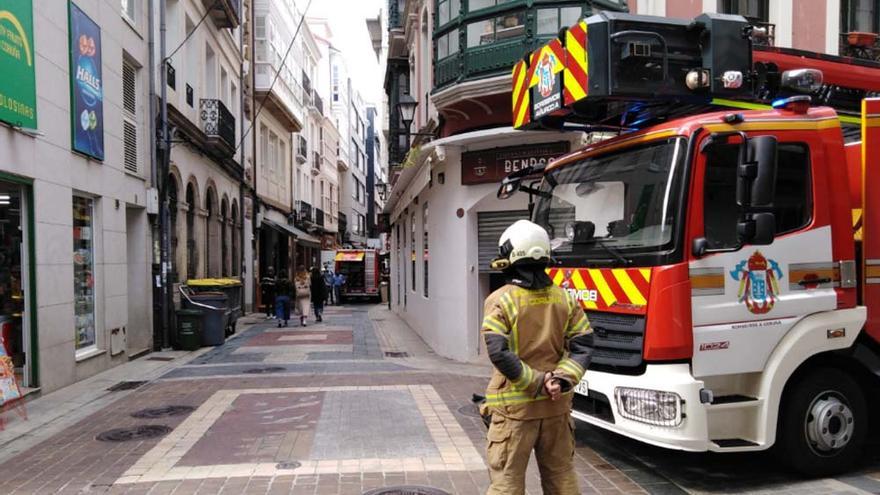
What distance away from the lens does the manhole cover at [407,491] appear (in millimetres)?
4691

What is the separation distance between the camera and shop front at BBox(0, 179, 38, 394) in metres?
8.16

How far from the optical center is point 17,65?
304 inches

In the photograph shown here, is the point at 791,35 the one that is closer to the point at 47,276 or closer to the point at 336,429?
the point at 336,429

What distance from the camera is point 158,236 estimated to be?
13.1m

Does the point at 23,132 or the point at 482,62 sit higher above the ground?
the point at 482,62

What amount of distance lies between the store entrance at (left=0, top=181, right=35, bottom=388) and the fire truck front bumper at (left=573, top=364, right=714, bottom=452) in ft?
23.8

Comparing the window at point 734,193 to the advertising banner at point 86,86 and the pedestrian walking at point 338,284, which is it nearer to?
the advertising banner at point 86,86

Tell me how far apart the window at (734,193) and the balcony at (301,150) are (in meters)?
30.4

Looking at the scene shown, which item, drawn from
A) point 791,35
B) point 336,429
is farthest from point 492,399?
point 791,35

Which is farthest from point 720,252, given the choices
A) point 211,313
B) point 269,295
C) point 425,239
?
point 269,295

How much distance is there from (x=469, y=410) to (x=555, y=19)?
6.16 meters

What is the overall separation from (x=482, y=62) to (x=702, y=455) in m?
7.05

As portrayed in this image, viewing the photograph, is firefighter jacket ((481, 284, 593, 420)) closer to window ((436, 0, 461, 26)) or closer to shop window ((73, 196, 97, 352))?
shop window ((73, 196, 97, 352))

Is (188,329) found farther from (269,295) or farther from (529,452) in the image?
(529,452)
